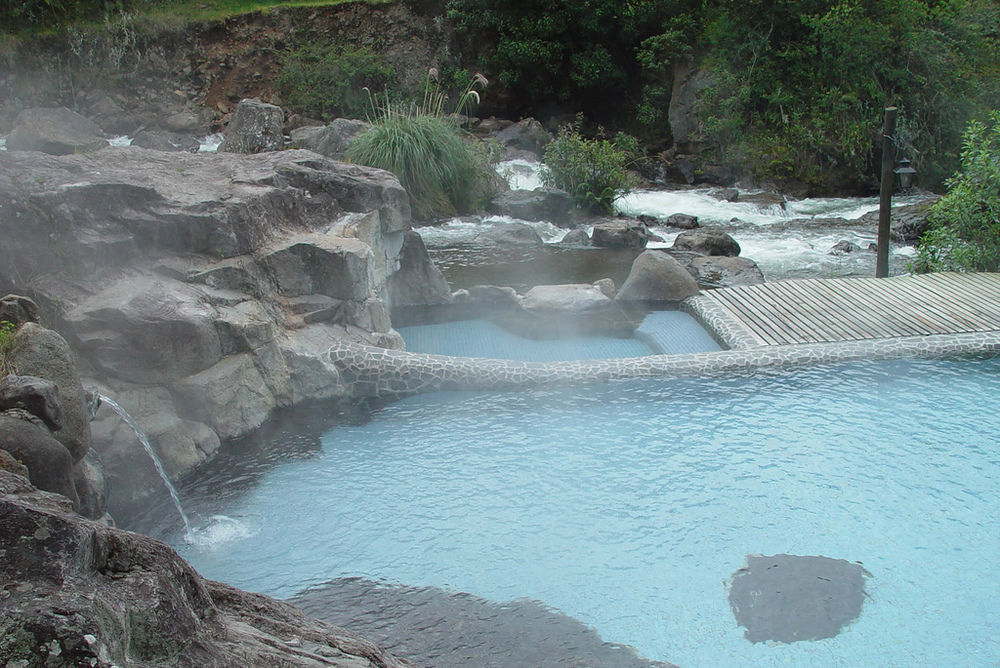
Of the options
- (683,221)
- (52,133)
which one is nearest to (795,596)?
(683,221)

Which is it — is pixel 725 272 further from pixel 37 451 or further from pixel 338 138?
pixel 37 451

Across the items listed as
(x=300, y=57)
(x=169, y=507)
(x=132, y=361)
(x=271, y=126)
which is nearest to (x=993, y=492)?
(x=169, y=507)

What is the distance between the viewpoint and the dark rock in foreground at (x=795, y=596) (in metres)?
3.41

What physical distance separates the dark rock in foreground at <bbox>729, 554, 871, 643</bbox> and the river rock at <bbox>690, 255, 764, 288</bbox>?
5.16 m

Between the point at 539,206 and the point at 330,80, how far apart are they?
9.06m

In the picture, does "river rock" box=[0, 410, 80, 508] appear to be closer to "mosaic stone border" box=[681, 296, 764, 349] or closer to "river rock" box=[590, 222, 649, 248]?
"mosaic stone border" box=[681, 296, 764, 349]

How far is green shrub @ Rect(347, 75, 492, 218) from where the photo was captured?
35.6ft

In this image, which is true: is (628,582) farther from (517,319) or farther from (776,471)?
(517,319)

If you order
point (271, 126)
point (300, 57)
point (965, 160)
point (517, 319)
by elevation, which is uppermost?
point (300, 57)

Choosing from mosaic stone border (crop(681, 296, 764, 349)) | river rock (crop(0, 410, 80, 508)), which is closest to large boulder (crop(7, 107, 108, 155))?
mosaic stone border (crop(681, 296, 764, 349))

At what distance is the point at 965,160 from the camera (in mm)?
7938

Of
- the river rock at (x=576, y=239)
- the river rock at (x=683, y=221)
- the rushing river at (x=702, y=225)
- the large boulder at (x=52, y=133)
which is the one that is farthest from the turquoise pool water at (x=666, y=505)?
the large boulder at (x=52, y=133)

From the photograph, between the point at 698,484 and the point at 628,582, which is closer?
the point at 628,582

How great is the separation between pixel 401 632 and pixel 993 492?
333 centimetres
